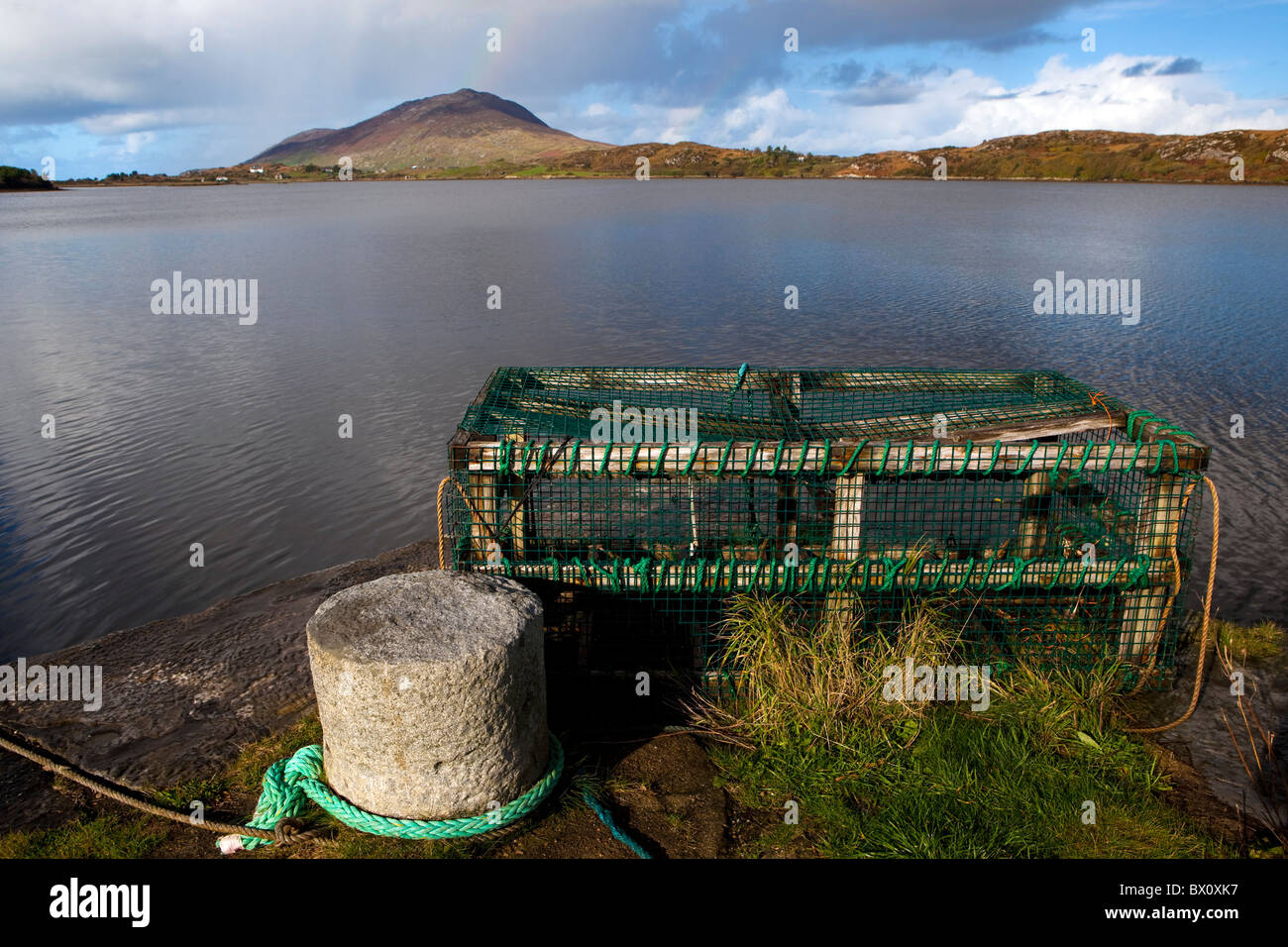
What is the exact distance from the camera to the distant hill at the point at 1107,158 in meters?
87.9

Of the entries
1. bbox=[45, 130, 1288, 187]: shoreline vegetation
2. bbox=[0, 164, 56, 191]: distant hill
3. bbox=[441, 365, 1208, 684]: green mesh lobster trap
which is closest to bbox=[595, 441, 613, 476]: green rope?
bbox=[441, 365, 1208, 684]: green mesh lobster trap

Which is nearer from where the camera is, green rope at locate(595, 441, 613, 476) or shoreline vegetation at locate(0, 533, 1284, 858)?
shoreline vegetation at locate(0, 533, 1284, 858)

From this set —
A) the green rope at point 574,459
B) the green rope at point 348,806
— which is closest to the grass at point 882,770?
the green rope at point 348,806

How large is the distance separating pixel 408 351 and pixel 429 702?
15625 millimetres

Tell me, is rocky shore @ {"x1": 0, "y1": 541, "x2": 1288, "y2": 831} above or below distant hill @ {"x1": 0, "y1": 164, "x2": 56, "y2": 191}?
below

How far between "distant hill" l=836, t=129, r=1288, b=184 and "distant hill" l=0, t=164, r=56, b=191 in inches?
4221

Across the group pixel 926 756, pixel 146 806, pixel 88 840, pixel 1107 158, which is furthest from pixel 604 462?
pixel 1107 158

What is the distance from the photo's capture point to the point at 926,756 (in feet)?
15.2

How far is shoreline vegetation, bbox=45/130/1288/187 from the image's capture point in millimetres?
89938

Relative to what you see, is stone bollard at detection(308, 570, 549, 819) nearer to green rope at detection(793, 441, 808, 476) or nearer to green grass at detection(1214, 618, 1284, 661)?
green rope at detection(793, 441, 808, 476)

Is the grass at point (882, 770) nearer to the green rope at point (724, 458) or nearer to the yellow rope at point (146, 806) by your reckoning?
the yellow rope at point (146, 806)

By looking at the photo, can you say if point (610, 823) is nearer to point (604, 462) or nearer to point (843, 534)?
point (604, 462)
